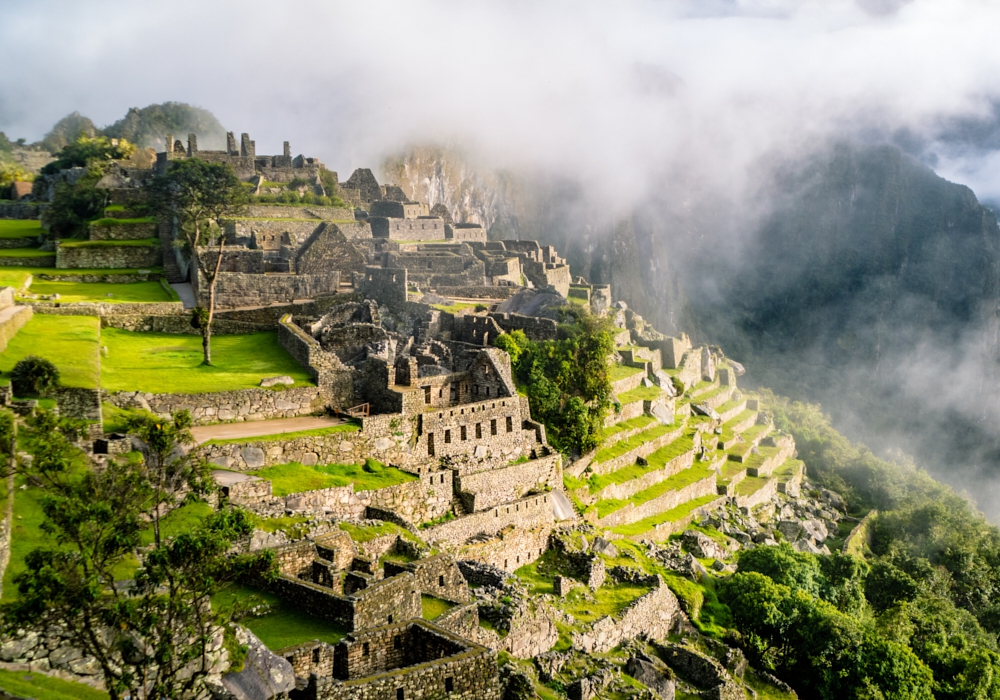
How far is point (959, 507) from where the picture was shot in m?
63.2

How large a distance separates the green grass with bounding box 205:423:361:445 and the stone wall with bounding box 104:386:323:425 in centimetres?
210

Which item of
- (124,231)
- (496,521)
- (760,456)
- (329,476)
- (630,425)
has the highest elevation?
(124,231)

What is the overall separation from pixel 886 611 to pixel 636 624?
18.1 meters

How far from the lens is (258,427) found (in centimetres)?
2591

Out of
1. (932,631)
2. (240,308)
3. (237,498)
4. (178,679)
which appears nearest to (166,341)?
(240,308)

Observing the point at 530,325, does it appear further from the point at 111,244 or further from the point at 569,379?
the point at 111,244

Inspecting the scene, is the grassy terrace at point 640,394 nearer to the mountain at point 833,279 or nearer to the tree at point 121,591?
the tree at point 121,591

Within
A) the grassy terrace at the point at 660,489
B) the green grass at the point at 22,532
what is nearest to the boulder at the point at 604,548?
the grassy terrace at the point at 660,489

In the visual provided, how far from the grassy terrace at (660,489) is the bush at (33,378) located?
20673 millimetres

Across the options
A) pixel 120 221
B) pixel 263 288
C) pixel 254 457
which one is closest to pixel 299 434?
pixel 254 457

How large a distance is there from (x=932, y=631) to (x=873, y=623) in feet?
14.7

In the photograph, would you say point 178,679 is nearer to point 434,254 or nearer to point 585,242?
point 434,254

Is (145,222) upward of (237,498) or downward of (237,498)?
upward

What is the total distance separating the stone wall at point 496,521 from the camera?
25.5 metres
